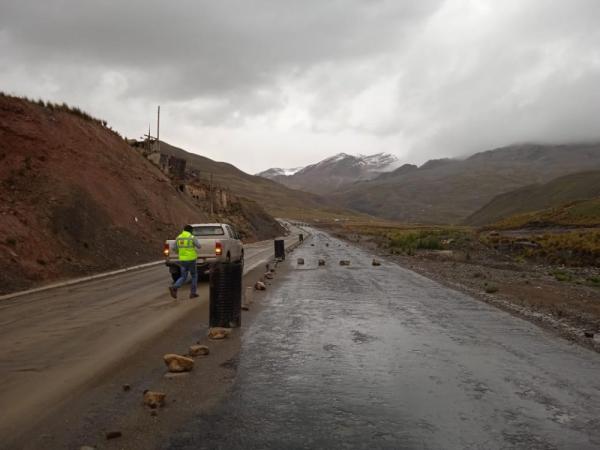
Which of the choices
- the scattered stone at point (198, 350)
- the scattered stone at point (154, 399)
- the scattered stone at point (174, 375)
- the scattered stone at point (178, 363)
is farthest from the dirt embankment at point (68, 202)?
the scattered stone at point (154, 399)

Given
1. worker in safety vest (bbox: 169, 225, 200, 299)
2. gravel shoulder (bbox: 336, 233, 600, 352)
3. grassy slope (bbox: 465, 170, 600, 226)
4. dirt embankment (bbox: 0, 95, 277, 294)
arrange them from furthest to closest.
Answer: grassy slope (bbox: 465, 170, 600, 226) → dirt embankment (bbox: 0, 95, 277, 294) → worker in safety vest (bbox: 169, 225, 200, 299) → gravel shoulder (bbox: 336, 233, 600, 352)

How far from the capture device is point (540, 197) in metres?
166

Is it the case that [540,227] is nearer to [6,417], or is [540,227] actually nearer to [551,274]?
[551,274]

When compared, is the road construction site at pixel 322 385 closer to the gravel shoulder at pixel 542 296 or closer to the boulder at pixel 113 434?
the boulder at pixel 113 434

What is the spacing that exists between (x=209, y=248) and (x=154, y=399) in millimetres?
13377

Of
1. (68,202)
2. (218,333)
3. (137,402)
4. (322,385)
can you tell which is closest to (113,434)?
(137,402)

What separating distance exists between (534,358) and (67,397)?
6.41 m

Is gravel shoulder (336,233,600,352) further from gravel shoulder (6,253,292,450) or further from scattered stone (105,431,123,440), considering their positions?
scattered stone (105,431,123,440)

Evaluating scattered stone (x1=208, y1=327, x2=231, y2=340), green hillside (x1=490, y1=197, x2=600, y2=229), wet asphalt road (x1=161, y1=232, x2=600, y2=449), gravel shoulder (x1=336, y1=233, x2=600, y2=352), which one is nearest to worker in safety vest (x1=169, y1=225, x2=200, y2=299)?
wet asphalt road (x1=161, y1=232, x2=600, y2=449)

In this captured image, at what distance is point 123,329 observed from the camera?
10.4 meters

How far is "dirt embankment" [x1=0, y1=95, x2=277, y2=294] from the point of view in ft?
70.1

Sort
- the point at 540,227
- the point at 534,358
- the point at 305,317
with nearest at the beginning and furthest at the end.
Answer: the point at 534,358 → the point at 305,317 → the point at 540,227

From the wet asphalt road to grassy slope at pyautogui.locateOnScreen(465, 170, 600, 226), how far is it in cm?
14253

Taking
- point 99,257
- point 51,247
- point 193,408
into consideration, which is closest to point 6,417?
point 193,408
